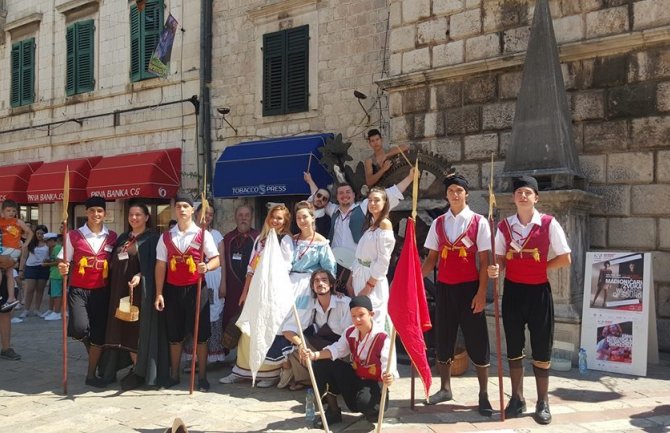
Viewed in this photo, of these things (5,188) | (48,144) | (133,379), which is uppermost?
(48,144)

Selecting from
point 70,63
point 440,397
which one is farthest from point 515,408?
point 70,63

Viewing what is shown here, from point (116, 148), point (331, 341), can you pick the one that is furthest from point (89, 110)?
point (331, 341)

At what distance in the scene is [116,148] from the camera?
14.8 meters

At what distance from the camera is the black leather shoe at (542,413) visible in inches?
184

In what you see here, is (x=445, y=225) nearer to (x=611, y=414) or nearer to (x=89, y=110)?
(x=611, y=414)

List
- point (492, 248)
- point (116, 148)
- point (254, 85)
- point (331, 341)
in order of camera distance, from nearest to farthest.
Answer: point (492, 248), point (331, 341), point (254, 85), point (116, 148)

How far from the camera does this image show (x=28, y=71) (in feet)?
55.0

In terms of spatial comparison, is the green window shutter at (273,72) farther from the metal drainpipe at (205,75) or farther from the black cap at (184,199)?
the black cap at (184,199)

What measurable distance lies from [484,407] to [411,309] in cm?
110

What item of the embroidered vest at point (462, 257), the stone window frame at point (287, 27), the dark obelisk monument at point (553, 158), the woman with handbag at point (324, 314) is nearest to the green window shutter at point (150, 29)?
the stone window frame at point (287, 27)

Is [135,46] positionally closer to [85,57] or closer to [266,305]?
[85,57]

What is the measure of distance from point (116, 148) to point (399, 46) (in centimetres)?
866

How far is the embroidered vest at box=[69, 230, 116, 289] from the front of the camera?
6109mm

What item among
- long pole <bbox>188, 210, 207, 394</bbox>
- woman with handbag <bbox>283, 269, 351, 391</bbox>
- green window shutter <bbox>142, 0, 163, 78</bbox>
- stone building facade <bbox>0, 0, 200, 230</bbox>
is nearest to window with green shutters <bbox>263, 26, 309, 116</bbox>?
stone building facade <bbox>0, 0, 200, 230</bbox>
